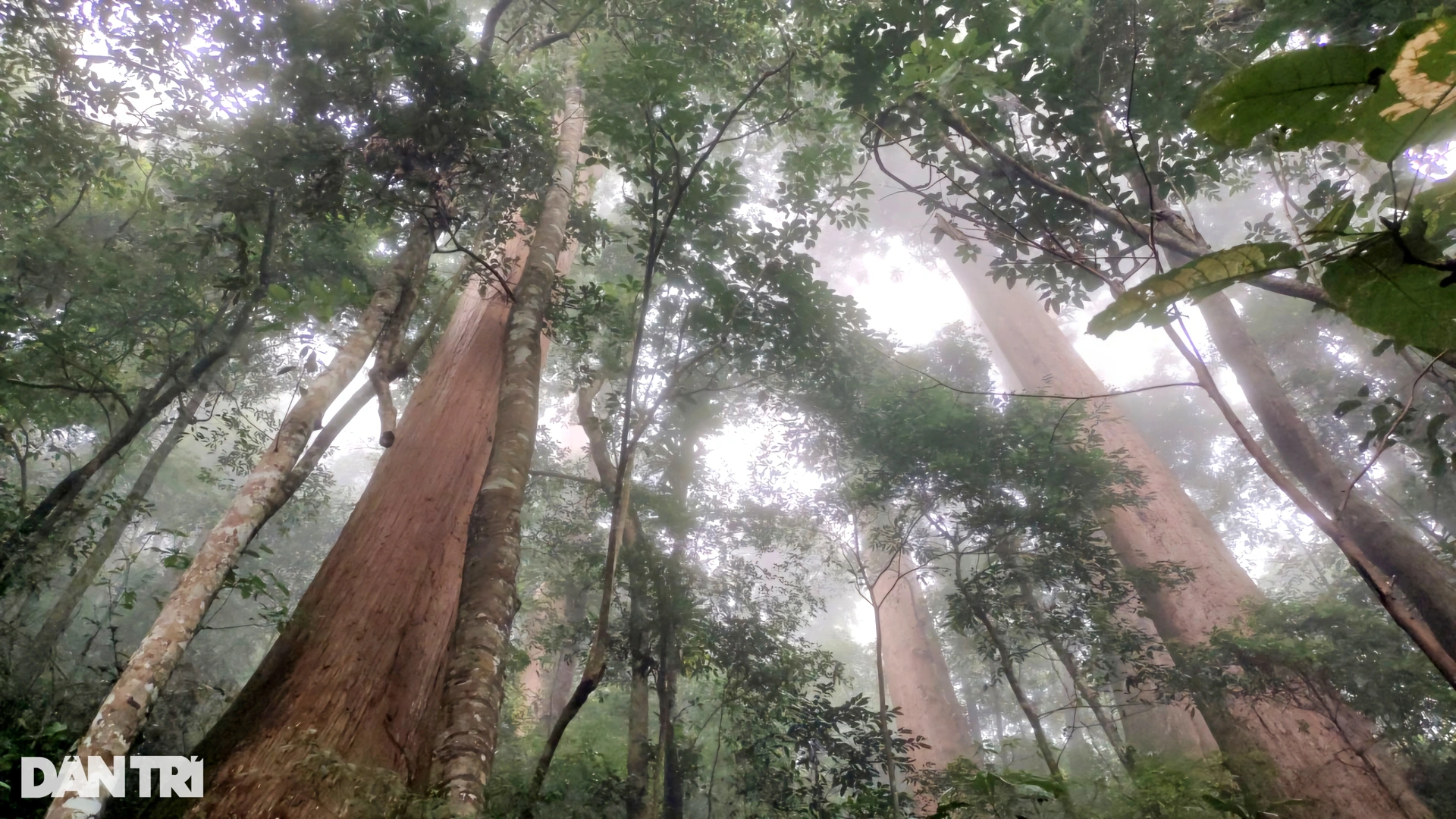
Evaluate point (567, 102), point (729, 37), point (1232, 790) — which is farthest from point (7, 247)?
point (1232, 790)

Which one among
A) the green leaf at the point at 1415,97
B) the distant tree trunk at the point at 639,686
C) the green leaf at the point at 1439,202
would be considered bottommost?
the green leaf at the point at 1415,97

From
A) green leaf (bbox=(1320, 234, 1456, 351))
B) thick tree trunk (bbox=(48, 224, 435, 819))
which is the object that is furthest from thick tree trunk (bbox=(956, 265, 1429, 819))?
thick tree trunk (bbox=(48, 224, 435, 819))

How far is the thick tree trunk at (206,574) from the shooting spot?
6.97ft

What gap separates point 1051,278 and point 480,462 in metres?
4.46

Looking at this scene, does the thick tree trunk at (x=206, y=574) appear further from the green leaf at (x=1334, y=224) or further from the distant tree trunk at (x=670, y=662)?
the green leaf at (x=1334, y=224)

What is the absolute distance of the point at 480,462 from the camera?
4633 millimetres

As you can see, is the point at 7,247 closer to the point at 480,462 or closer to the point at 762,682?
the point at 480,462

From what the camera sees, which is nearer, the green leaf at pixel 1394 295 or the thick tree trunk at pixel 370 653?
the green leaf at pixel 1394 295

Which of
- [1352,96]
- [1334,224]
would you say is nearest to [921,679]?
[1334,224]

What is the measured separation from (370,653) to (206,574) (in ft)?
2.97

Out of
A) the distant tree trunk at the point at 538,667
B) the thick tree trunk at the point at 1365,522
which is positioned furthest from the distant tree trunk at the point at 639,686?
the thick tree trunk at the point at 1365,522

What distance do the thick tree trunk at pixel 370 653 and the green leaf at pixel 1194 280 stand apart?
255 centimetres

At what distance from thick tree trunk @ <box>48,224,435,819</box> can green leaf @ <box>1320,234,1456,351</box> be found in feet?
11.0

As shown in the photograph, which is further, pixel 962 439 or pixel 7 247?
pixel 962 439
